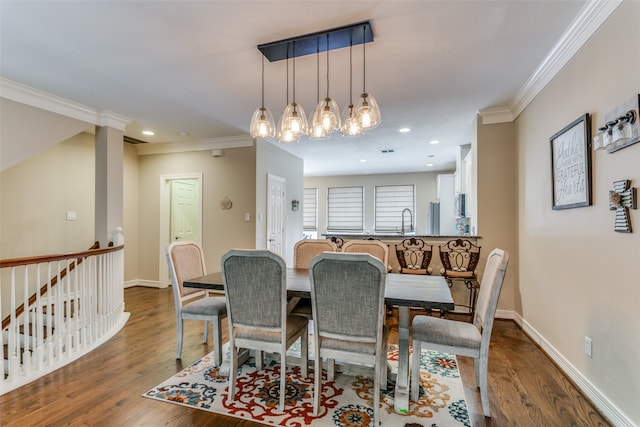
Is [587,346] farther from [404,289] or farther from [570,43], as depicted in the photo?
[570,43]

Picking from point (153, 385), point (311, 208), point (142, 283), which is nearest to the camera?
point (153, 385)

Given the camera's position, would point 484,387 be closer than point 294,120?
Yes

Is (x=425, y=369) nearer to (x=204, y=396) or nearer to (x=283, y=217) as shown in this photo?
(x=204, y=396)

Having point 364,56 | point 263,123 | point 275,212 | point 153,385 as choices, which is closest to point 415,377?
point 153,385

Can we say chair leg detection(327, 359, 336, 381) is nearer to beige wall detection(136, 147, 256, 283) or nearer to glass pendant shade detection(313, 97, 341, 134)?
glass pendant shade detection(313, 97, 341, 134)

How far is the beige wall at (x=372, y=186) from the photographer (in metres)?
8.38

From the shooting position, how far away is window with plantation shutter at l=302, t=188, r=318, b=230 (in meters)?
9.41

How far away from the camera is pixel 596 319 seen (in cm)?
205

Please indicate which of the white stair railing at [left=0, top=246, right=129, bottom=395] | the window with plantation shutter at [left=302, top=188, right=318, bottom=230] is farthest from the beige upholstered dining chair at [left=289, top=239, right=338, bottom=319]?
the window with plantation shutter at [left=302, top=188, right=318, bottom=230]

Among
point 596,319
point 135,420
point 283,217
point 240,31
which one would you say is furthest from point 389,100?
point 135,420

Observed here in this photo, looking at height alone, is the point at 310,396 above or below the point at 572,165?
below

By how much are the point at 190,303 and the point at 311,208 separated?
22.5ft

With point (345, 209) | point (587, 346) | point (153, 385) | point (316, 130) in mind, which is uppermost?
point (316, 130)

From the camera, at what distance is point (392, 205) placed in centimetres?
867
